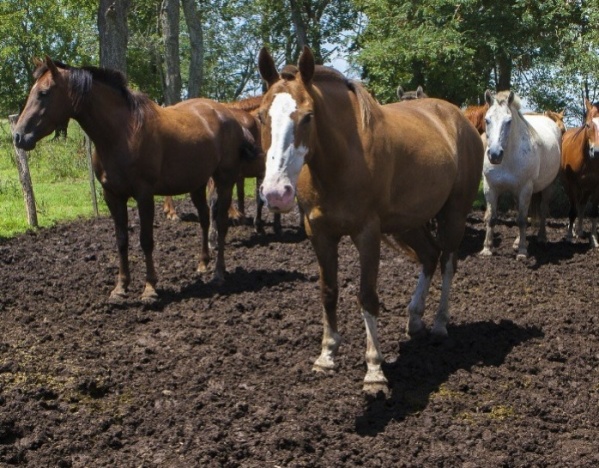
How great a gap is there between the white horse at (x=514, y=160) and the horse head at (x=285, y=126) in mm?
5336

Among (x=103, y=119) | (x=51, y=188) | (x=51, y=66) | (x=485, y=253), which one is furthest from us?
(x=51, y=188)

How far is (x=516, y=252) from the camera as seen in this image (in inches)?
424

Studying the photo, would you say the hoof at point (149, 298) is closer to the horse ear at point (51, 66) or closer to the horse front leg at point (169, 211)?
the horse ear at point (51, 66)

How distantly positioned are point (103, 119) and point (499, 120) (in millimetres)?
4910

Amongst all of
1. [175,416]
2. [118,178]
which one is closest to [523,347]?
[175,416]

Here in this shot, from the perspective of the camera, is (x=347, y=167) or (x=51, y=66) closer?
(x=347, y=167)

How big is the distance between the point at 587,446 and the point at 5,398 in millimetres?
3478

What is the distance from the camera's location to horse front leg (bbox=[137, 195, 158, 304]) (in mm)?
7844

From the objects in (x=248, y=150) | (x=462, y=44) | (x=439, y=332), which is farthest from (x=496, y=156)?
(x=462, y=44)

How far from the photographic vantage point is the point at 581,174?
38.5ft

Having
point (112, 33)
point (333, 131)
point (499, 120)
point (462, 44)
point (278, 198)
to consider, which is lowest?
point (278, 198)

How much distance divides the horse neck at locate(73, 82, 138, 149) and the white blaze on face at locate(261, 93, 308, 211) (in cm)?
343

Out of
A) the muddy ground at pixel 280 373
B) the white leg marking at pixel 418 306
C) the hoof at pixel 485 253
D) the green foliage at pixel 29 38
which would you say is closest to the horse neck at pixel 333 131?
the muddy ground at pixel 280 373

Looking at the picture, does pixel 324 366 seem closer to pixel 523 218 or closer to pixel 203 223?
pixel 203 223
